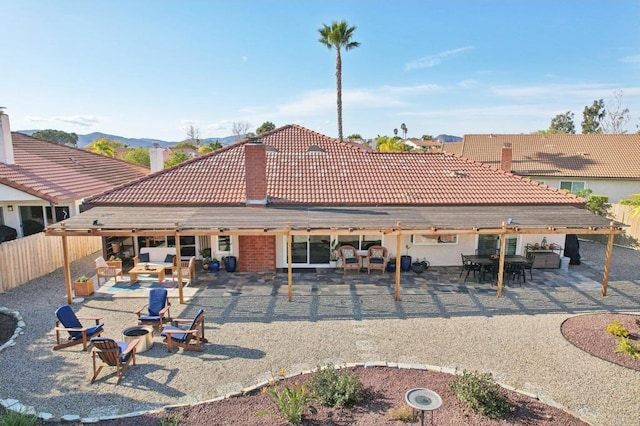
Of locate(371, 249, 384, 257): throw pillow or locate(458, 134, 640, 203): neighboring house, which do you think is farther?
locate(458, 134, 640, 203): neighboring house

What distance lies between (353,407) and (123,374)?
212 inches

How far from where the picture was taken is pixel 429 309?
13039 mm

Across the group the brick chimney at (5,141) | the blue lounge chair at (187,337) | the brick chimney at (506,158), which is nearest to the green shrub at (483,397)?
the blue lounge chair at (187,337)

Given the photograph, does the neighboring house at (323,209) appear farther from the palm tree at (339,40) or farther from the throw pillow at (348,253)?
the palm tree at (339,40)

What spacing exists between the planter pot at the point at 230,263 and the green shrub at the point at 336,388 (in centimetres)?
932

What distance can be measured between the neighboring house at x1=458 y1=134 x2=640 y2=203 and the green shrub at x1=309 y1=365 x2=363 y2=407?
23.4m

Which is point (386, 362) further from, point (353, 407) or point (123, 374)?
point (123, 374)

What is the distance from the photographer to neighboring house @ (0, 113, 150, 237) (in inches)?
725

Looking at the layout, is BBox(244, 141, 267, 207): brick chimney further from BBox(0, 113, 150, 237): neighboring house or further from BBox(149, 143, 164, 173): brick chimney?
BBox(149, 143, 164, 173): brick chimney

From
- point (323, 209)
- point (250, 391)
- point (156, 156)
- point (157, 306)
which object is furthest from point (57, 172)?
point (250, 391)

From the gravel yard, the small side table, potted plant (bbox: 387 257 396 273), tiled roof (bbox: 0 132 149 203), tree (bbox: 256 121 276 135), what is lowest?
the gravel yard

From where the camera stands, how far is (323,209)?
16.4 meters

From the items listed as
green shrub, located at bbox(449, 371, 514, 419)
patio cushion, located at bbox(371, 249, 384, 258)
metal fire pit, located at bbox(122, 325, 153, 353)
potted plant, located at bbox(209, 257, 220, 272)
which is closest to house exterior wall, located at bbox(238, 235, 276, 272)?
potted plant, located at bbox(209, 257, 220, 272)

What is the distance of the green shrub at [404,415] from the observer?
23.6ft
